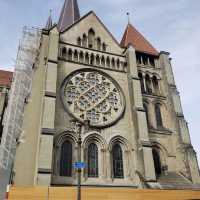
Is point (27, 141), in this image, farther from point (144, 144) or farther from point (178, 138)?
point (178, 138)

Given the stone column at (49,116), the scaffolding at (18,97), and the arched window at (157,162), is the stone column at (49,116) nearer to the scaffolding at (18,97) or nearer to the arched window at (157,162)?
the scaffolding at (18,97)

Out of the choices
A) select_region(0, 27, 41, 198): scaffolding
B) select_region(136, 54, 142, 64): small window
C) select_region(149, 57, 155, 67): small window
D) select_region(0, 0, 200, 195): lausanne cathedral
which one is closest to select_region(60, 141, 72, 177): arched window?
select_region(0, 0, 200, 195): lausanne cathedral

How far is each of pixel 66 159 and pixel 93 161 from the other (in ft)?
6.18

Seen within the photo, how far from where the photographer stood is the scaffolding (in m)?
21.6

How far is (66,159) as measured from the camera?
16.0m

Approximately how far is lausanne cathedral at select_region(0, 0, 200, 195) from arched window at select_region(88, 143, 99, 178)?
0.06 m

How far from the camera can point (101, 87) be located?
2008 cm

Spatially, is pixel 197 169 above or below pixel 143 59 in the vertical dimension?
below

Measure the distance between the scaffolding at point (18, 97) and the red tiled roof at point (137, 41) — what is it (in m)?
→ 10.0

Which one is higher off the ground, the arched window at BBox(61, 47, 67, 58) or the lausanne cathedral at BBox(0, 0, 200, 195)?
the arched window at BBox(61, 47, 67, 58)

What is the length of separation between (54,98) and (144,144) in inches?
276

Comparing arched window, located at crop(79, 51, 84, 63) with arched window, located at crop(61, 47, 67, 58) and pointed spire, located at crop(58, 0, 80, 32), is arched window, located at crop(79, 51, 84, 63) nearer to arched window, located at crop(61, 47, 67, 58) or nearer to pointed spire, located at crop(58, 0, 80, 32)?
arched window, located at crop(61, 47, 67, 58)

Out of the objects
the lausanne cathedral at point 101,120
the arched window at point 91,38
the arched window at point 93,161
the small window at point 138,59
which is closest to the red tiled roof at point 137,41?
the small window at point 138,59

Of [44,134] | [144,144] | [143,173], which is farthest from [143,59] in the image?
[44,134]
